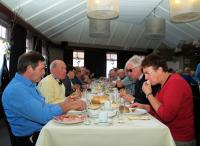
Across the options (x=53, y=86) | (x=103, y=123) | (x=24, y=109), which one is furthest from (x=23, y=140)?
(x=53, y=86)

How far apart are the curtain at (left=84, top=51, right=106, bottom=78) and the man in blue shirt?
37.4 ft

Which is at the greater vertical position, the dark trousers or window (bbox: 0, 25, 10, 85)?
window (bbox: 0, 25, 10, 85)

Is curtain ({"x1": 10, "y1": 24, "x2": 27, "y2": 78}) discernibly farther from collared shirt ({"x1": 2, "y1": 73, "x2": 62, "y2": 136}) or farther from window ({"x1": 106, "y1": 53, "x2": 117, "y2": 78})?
window ({"x1": 106, "y1": 53, "x2": 117, "y2": 78})

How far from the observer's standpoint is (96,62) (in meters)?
14.0

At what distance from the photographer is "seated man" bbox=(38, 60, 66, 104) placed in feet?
12.4

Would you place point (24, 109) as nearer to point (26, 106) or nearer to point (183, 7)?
point (26, 106)

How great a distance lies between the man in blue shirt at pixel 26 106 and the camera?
7.25 ft

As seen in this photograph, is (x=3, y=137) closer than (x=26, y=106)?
No

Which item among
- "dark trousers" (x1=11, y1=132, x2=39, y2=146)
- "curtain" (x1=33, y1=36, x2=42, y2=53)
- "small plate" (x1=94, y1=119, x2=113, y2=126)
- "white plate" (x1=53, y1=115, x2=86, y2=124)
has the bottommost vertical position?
"dark trousers" (x1=11, y1=132, x2=39, y2=146)

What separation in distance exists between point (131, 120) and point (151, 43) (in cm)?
1243

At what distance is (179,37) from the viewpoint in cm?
1209

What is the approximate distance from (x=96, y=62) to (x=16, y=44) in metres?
7.58

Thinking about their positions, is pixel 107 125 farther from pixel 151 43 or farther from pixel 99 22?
pixel 151 43

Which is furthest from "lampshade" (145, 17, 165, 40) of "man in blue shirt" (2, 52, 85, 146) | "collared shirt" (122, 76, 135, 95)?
"man in blue shirt" (2, 52, 85, 146)
